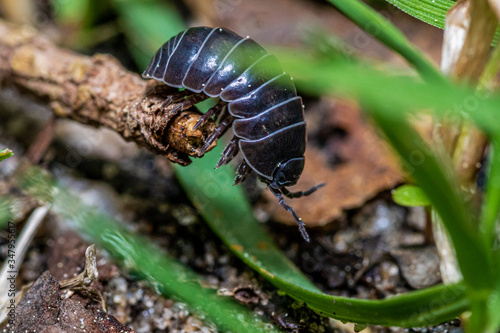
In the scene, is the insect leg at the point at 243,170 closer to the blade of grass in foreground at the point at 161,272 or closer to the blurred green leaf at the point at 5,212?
the blade of grass in foreground at the point at 161,272

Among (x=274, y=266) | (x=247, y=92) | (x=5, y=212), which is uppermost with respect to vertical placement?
(x=247, y=92)

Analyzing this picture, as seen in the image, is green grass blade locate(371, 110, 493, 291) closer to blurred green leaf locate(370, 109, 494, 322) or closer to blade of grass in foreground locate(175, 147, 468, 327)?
blurred green leaf locate(370, 109, 494, 322)

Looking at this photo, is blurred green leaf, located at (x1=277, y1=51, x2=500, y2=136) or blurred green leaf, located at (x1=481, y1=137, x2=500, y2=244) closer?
blurred green leaf, located at (x1=277, y1=51, x2=500, y2=136)

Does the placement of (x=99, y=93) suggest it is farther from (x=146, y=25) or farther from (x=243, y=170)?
(x=146, y=25)

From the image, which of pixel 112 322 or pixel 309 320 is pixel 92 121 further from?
pixel 309 320

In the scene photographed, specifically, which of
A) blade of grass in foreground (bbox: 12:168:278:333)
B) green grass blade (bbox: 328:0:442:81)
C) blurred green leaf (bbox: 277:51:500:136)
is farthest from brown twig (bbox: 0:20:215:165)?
blurred green leaf (bbox: 277:51:500:136)

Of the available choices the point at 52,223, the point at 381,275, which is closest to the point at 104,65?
the point at 52,223

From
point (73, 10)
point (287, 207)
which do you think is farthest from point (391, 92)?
point (73, 10)

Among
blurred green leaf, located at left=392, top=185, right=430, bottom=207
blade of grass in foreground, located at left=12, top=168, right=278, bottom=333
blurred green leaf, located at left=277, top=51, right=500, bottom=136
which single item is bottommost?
blade of grass in foreground, located at left=12, top=168, right=278, bottom=333
